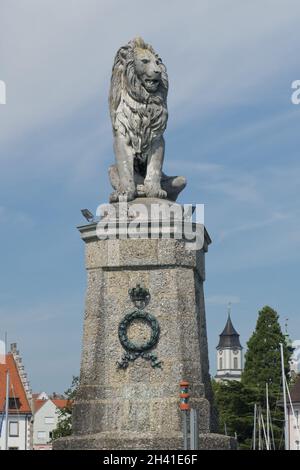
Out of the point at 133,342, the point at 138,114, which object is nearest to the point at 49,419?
the point at 138,114

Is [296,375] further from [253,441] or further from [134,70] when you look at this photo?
[134,70]

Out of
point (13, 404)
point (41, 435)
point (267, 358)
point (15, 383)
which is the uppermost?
point (267, 358)

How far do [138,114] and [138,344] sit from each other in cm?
412

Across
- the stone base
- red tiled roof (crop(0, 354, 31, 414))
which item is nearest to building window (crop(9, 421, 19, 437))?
red tiled roof (crop(0, 354, 31, 414))

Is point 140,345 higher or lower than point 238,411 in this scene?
lower

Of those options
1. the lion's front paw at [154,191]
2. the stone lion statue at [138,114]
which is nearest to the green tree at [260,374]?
the stone lion statue at [138,114]

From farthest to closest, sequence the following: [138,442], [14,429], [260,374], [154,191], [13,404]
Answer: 1. [14,429]
2. [13,404]
3. [260,374]
4. [154,191]
5. [138,442]

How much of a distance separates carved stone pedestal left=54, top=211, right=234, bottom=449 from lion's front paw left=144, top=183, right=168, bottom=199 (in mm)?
1097

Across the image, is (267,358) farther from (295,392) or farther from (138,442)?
(138,442)

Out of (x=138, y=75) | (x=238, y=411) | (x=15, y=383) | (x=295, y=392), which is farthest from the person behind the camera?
(x=295, y=392)

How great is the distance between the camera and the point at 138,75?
2119cm

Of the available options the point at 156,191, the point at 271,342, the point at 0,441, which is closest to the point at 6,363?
the point at 0,441

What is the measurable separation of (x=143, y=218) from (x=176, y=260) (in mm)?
907

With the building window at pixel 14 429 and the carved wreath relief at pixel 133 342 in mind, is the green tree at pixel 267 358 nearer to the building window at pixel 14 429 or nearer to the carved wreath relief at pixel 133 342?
the building window at pixel 14 429
